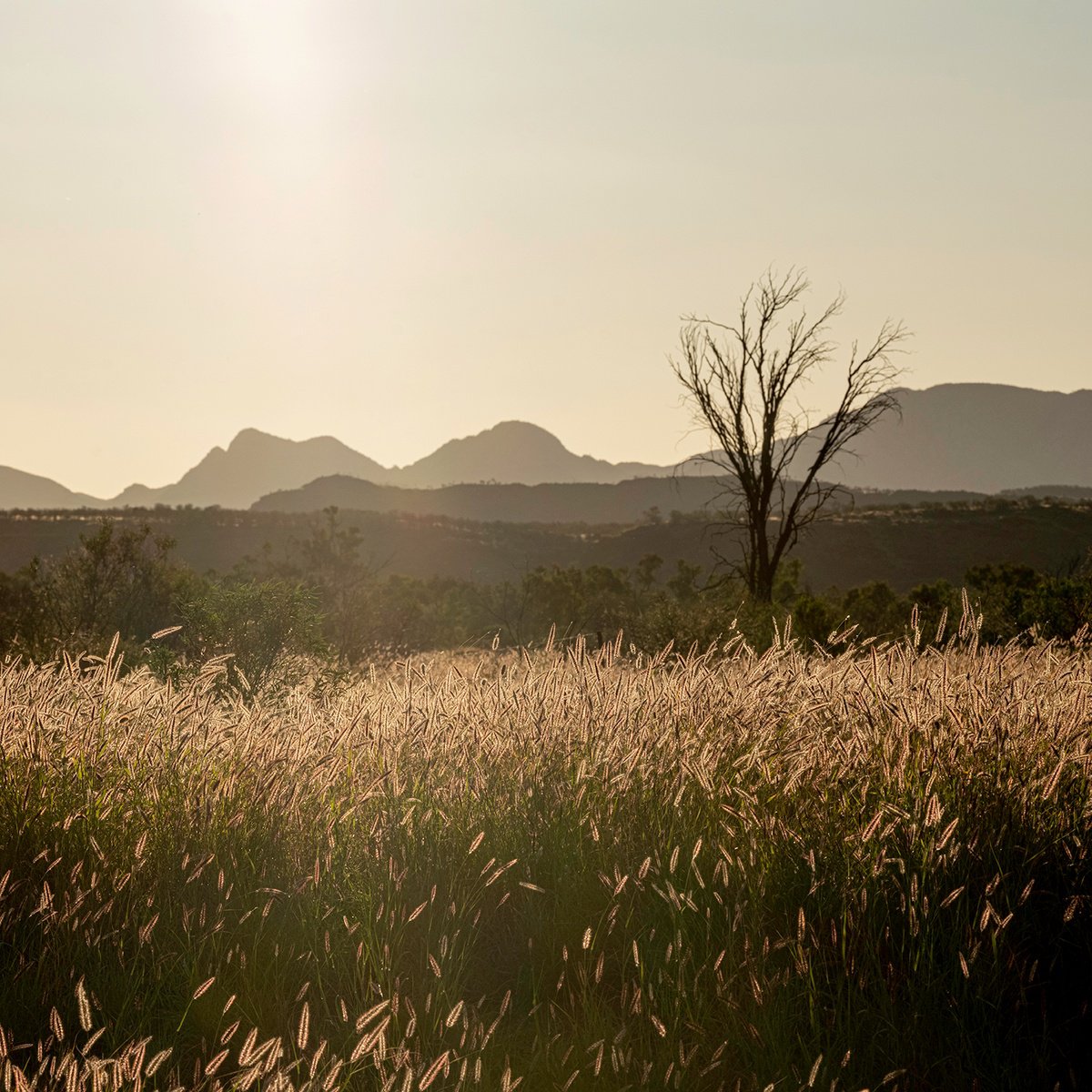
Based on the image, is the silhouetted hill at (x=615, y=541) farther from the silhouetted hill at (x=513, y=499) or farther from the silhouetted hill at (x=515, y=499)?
the silhouetted hill at (x=513, y=499)

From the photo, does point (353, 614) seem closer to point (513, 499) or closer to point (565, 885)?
point (565, 885)

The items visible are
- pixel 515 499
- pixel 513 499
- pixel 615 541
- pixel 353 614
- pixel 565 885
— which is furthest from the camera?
pixel 515 499

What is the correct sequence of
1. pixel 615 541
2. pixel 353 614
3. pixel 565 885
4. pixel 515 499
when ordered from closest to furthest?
pixel 565 885 < pixel 353 614 < pixel 615 541 < pixel 515 499

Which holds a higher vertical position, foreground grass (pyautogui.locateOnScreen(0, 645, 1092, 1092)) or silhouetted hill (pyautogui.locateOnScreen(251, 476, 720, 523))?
silhouetted hill (pyautogui.locateOnScreen(251, 476, 720, 523))

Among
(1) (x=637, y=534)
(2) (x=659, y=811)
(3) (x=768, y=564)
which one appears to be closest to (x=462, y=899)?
(2) (x=659, y=811)

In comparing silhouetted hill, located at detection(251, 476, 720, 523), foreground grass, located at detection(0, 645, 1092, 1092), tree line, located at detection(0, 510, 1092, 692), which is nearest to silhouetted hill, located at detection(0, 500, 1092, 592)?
tree line, located at detection(0, 510, 1092, 692)

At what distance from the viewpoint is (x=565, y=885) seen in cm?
374

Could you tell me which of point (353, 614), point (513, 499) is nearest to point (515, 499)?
point (513, 499)

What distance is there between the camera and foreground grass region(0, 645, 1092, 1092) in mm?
3023

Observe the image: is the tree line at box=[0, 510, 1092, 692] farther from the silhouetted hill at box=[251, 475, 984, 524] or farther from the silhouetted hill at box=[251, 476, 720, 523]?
the silhouetted hill at box=[251, 476, 720, 523]

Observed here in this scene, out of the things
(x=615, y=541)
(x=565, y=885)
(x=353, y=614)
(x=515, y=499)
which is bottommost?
(x=615, y=541)

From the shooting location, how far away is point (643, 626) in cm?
1493

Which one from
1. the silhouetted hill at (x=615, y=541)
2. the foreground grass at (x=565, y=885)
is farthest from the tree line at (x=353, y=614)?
the silhouetted hill at (x=615, y=541)

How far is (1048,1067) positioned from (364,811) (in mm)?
2565
